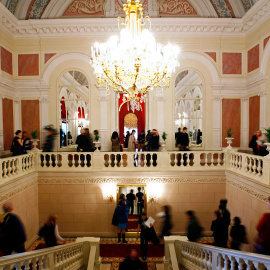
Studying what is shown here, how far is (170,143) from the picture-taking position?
1078 centimetres

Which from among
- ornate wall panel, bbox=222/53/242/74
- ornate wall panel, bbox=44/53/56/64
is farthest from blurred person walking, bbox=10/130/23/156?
ornate wall panel, bbox=222/53/242/74

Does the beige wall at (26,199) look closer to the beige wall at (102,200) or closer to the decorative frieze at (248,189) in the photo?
the beige wall at (102,200)

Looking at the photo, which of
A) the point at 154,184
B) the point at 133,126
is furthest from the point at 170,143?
the point at 133,126

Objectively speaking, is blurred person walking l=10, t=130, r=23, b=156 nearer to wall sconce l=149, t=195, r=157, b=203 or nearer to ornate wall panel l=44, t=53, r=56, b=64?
ornate wall panel l=44, t=53, r=56, b=64

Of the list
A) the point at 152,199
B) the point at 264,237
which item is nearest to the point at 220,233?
the point at 264,237

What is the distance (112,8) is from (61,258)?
9.33 meters

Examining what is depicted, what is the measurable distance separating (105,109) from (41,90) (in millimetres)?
2772

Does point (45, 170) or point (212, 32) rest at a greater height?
point (212, 32)

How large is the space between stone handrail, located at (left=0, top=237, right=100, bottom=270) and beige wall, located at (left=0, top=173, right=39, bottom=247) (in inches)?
89.7

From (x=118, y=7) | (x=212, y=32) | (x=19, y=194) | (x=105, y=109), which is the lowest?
(x=19, y=194)

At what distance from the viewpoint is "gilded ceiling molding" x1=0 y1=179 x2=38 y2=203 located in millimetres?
6984

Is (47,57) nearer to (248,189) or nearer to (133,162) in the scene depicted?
(133,162)

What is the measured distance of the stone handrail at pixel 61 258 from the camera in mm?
3479

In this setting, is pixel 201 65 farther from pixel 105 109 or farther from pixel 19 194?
pixel 19 194
